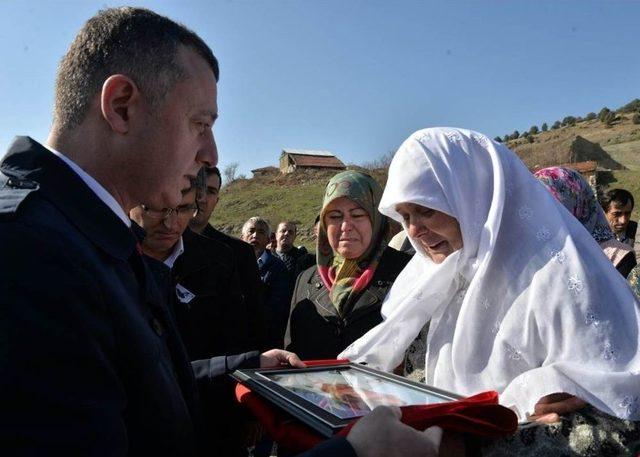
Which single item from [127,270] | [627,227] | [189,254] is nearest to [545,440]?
[127,270]

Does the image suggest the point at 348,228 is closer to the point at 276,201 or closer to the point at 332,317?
the point at 332,317

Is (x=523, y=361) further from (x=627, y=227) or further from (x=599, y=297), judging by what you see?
(x=627, y=227)

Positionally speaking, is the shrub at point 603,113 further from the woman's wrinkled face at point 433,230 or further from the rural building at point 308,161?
the woman's wrinkled face at point 433,230

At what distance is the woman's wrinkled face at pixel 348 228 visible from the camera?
147 inches

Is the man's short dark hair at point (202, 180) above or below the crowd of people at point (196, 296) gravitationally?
above

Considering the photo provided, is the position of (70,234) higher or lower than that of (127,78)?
lower

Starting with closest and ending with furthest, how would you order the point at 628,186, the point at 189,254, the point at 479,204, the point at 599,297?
the point at 599,297
the point at 479,204
the point at 189,254
the point at 628,186

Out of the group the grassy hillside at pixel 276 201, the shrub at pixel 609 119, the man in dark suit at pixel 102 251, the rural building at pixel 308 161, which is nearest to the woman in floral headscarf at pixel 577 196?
the man in dark suit at pixel 102 251

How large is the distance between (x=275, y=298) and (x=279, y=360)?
2500mm

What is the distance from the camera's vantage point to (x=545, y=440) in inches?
66.2

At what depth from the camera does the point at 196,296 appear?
3264 mm

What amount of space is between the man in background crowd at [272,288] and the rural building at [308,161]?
5493 cm

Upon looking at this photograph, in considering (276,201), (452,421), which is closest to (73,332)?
(452,421)

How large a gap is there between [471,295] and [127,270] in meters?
1.44
